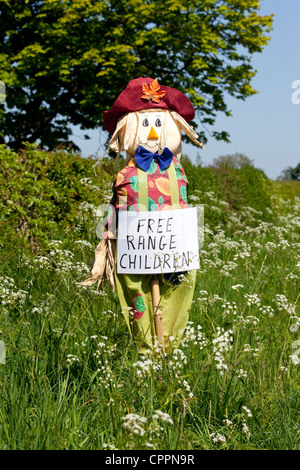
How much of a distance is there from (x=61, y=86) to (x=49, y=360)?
1493 centimetres

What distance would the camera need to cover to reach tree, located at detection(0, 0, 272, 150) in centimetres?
1426

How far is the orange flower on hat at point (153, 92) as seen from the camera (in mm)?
3740

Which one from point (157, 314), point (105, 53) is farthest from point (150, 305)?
point (105, 53)

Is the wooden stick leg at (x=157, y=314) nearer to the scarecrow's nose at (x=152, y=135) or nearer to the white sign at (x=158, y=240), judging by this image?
the white sign at (x=158, y=240)

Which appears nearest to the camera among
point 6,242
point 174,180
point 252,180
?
point 174,180

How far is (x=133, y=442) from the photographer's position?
2199mm

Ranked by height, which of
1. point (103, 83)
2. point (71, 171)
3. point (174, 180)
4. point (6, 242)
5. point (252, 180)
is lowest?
point (6, 242)

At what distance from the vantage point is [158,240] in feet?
11.6

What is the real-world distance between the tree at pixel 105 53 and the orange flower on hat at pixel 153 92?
34.5 ft

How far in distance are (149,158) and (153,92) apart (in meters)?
0.49

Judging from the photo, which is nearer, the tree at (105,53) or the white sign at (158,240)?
the white sign at (158,240)

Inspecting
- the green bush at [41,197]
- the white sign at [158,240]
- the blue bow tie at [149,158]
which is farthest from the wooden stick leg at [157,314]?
the green bush at [41,197]
